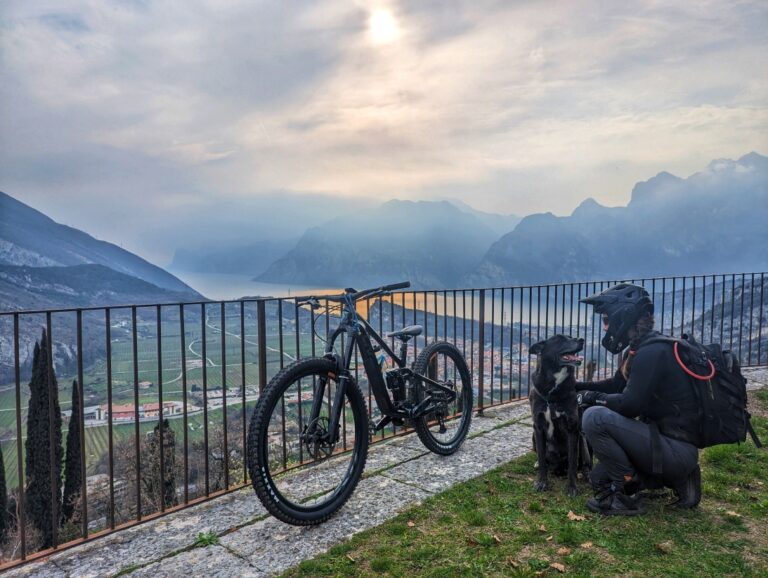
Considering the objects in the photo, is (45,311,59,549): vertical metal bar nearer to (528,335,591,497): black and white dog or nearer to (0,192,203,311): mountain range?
(528,335,591,497): black and white dog

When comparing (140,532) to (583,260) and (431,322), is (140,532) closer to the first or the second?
(431,322)

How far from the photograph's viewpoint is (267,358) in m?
3.92

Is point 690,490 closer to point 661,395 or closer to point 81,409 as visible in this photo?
point 661,395

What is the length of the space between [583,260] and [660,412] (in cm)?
8510

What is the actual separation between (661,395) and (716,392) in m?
0.31

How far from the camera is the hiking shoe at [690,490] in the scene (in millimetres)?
3195

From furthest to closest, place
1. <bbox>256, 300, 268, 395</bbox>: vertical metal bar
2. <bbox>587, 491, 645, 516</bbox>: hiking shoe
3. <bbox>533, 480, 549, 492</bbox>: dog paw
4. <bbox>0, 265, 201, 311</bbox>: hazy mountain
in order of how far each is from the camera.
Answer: <bbox>0, 265, 201, 311</bbox>: hazy mountain → <bbox>256, 300, 268, 395</bbox>: vertical metal bar → <bbox>533, 480, 549, 492</bbox>: dog paw → <bbox>587, 491, 645, 516</bbox>: hiking shoe

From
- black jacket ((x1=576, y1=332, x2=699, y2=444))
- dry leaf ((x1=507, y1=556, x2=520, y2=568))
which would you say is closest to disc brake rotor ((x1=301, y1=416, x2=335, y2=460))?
dry leaf ((x1=507, y1=556, x2=520, y2=568))

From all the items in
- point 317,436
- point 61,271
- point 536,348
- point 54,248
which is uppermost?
point 54,248

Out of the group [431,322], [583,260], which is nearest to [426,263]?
[583,260]

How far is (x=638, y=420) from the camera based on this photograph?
3145mm

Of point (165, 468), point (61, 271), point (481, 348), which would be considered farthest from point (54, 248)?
point (481, 348)

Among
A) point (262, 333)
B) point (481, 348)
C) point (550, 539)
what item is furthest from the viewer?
point (481, 348)

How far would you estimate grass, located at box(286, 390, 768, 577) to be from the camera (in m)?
2.54
